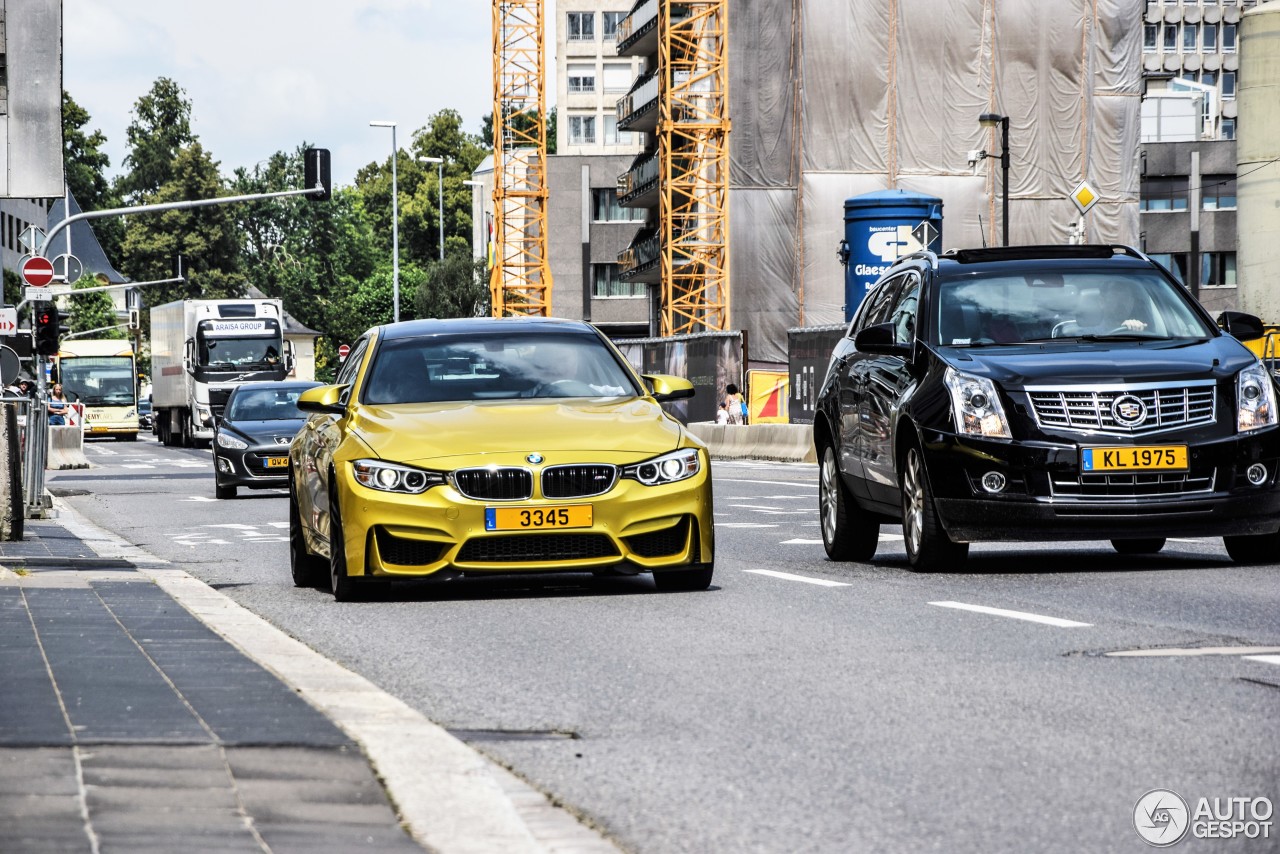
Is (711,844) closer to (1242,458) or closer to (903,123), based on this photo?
(1242,458)

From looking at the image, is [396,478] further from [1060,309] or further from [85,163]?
[85,163]

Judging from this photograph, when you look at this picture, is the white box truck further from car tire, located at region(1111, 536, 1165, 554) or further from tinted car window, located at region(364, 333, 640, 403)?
tinted car window, located at region(364, 333, 640, 403)

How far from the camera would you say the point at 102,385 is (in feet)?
263

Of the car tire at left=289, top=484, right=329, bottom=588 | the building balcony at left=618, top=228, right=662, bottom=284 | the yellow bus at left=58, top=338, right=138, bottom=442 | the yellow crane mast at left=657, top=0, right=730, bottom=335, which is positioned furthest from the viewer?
the building balcony at left=618, top=228, right=662, bottom=284

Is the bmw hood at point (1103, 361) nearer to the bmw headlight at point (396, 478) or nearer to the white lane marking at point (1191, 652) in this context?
the bmw headlight at point (396, 478)

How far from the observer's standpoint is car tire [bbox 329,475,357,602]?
1127cm

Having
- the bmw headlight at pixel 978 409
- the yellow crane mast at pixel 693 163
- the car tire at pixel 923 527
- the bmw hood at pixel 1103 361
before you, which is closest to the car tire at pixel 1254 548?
the bmw hood at pixel 1103 361

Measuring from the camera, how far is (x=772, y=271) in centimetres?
6219

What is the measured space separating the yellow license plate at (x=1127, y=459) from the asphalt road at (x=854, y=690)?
0.61 meters

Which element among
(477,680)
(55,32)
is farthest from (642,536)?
(55,32)

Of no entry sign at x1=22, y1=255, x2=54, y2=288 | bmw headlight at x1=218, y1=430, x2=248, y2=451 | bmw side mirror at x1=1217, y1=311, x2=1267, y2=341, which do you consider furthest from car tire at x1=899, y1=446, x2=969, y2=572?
no entry sign at x1=22, y1=255, x2=54, y2=288

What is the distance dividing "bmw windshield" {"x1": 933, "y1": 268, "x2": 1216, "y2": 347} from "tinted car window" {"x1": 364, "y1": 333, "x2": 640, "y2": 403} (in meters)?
2.00

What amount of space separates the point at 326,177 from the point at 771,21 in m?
25.6

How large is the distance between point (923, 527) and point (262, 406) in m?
19.4
